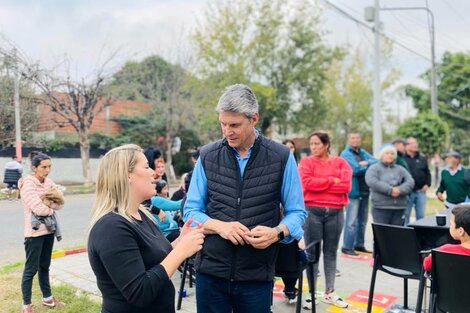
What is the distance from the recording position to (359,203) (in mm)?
6457

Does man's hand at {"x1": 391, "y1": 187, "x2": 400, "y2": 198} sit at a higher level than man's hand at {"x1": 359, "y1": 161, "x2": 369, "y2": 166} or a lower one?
lower

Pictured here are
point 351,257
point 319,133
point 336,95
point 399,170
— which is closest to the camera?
point 319,133

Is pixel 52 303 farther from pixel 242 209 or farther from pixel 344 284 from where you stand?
pixel 344 284

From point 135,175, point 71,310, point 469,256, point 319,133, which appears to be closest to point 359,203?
point 319,133

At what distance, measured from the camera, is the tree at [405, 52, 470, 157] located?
101 feet

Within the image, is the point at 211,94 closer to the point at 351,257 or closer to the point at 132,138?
the point at 132,138

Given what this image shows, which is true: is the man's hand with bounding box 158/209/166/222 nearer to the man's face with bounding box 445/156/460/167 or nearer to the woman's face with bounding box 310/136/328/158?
the woman's face with bounding box 310/136/328/158

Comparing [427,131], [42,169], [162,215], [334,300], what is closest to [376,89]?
[427,131]

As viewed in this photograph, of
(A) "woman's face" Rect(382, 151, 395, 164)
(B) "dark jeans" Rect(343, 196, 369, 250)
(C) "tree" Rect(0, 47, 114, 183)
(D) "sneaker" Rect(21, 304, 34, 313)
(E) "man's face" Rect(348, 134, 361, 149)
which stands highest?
(C) "tree" Rect(0, 47, 114, 183)

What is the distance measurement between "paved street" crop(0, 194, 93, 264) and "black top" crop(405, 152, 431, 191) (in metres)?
5.52

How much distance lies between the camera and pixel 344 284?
5066mm

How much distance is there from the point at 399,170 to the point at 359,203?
3.22 ft

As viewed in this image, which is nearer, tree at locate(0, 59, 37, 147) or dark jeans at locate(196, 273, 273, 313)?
dark jeans at locate(196, 273, 273, 313)

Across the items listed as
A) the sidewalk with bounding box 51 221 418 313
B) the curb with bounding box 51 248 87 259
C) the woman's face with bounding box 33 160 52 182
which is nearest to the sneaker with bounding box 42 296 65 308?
the sidewalk with bounding box 51 221 418 313
